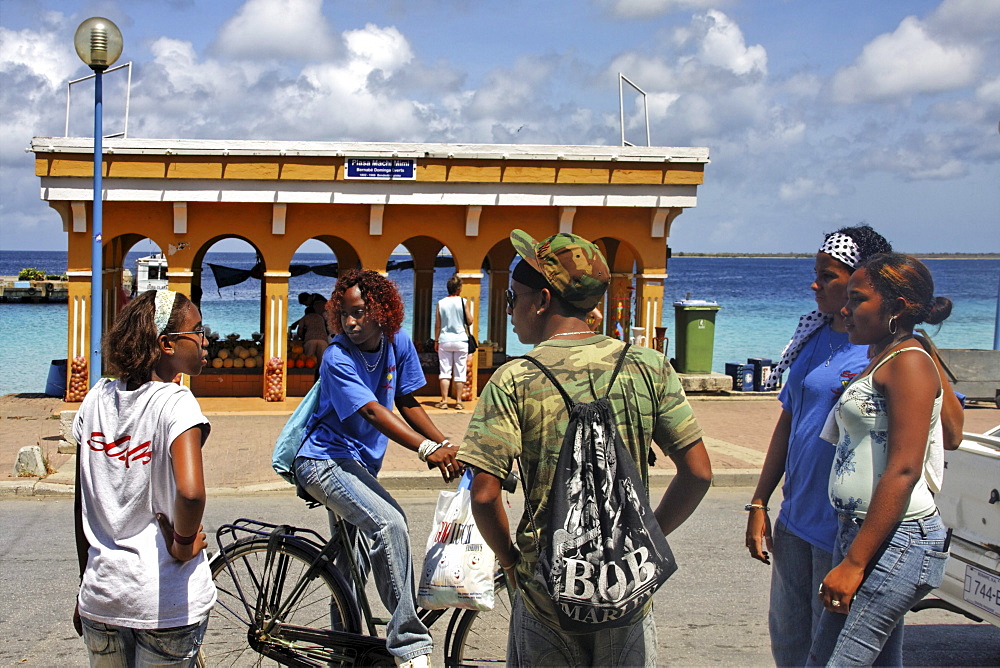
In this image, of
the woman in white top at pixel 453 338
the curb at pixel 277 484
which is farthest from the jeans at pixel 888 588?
the woman in white top at pixel 453 338

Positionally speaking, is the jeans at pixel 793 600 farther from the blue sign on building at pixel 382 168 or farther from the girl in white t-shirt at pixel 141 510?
the blue sign on building at pixel 382 168

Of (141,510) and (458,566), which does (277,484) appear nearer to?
(458,566)

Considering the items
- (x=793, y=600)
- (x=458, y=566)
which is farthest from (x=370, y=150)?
(x=793, y=600)

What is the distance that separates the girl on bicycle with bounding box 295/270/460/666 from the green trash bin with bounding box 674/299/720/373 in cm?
1175

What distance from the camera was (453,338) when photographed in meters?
13.3

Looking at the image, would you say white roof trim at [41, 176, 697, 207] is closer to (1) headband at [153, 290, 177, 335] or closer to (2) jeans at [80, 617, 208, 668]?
(1) headband at [153, 290, 177, 335]

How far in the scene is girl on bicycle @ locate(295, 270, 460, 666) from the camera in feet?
13.2

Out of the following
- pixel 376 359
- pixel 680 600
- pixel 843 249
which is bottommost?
pixel 680 600

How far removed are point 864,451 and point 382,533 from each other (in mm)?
1946

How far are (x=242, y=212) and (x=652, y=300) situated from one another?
619cm

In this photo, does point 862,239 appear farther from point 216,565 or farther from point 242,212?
point 242,212

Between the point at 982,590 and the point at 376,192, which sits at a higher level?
the point at 376,192

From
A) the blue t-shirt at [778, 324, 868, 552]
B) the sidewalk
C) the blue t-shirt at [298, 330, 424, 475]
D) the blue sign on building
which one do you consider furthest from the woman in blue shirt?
the blue sign on building

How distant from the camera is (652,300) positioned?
15023mm
